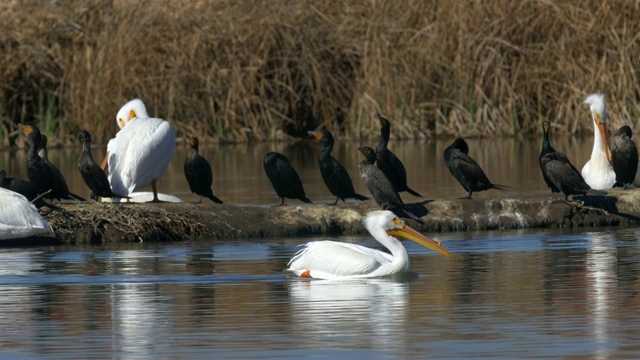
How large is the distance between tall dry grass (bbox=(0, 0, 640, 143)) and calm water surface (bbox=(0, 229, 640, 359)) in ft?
45.9

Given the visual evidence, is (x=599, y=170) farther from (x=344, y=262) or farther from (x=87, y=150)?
(x=344, y=262)

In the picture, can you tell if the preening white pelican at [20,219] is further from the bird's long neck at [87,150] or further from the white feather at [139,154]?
the white feather at [139,154]

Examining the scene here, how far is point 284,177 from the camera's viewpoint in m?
15.1

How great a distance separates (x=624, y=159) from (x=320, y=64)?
13.9 meters

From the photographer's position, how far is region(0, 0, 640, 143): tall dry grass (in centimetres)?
2730

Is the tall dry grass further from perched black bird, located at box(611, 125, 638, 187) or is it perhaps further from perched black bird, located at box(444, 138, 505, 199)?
perched black bird, located at box(444, 138, 505, 199)

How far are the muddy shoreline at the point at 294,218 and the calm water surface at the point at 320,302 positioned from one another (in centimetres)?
26

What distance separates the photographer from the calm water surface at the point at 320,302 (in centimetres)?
832

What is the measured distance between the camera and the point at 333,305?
9.97 metres

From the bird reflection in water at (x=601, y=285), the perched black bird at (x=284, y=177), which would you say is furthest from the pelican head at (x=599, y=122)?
the perched black bird at (x=284, y=177)

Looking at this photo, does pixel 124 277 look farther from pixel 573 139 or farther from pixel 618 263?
pixel 573 139

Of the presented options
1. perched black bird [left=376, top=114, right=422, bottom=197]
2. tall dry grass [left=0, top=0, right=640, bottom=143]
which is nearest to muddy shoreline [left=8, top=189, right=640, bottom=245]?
perched black bird [left=376, top=114, right=422, bottom=197]

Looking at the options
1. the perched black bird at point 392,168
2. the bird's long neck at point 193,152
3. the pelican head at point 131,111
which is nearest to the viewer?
the perched black bird at point 392,168

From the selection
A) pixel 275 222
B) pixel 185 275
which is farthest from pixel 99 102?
pixel 185 275
